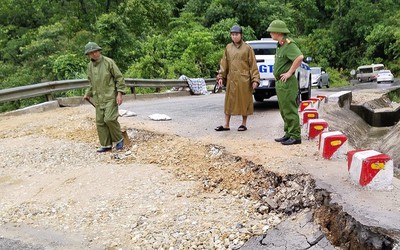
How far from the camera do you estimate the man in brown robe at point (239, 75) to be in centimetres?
752

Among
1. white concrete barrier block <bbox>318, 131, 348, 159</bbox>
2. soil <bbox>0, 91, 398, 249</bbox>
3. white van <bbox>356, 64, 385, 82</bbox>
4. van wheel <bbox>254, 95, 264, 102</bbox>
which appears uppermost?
white concrete barrier block <bbox>318, 131, 348, 159</bbox>


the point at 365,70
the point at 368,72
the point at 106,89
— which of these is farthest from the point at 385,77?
the point at 106,89

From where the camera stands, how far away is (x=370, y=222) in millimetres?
3572

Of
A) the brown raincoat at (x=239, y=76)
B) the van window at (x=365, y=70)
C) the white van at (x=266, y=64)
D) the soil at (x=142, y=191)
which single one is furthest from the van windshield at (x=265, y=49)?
the van window at (x=365, y=70)

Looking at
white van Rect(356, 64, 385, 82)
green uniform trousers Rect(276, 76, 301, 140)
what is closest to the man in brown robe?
green uniform trousers Rect(276, 76, 301, 140)

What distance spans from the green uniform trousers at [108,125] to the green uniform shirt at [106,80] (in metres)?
0.10

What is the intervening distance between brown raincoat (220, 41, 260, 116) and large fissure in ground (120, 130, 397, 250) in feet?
3.63

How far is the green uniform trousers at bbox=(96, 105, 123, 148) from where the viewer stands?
6.98m

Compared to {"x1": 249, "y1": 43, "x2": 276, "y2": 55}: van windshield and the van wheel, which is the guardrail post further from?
the van wheel

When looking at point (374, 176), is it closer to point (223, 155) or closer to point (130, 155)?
point (223, 155)

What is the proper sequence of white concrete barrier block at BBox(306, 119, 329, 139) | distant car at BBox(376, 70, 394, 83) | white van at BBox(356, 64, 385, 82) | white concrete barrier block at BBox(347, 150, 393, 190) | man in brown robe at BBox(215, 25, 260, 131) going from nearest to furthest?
white concrete barrier block at BBox(347, 150, 393, 190)
white concrete barrier block at BBox(306, 119, 329, 139)
man in brown robe at BBox(215, 25, 260, 131)
distant car at BBox(376, 70, 394, 83)
white van at BBox(356, 64, 385, 82)

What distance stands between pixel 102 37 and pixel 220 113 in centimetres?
1235

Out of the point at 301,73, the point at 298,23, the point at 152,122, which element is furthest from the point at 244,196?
the point at 298,23

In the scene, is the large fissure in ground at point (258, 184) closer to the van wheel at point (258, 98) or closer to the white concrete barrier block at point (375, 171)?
the white concrete barrier block at point (375, 171)
